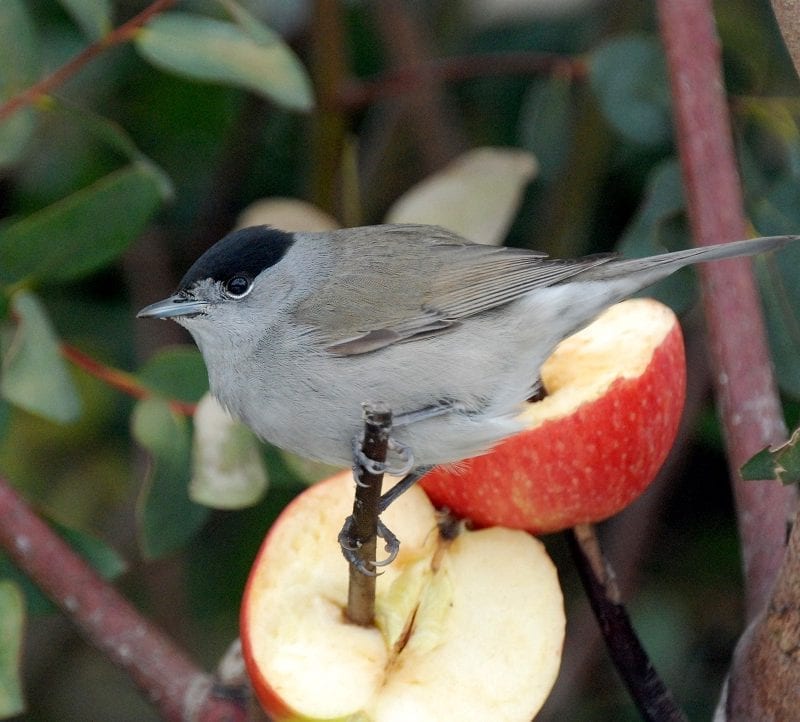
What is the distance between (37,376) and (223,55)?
74 centimetres

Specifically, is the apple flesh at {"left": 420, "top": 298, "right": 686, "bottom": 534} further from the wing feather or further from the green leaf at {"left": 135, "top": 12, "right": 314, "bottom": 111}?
the green leaf at {"left": 135, "top": 12, "right": 314, "bottom": 111}

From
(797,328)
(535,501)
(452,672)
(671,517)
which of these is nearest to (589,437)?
(535,501)

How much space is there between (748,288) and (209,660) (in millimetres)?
1887

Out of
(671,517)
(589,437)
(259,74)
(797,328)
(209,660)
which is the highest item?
(259,74)

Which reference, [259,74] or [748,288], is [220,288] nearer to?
[259,74]

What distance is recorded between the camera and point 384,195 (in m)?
3.66

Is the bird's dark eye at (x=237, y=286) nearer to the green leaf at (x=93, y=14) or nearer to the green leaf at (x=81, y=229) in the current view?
the green leaf at (x=81, y=229)

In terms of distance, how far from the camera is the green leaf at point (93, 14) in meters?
2.28

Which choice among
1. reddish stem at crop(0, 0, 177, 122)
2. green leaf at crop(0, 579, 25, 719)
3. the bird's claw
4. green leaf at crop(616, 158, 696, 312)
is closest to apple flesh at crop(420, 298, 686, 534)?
the bird's claw

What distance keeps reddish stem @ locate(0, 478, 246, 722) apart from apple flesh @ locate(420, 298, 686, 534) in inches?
24.8

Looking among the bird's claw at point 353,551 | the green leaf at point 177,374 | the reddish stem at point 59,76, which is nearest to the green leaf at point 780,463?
the bird's claw at point 353,551

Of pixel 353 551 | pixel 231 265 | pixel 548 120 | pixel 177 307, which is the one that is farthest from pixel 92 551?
pixel 548 120

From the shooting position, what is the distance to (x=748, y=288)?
2.31 metres

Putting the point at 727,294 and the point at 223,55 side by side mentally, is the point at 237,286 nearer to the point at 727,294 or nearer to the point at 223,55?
the point at 223,55
